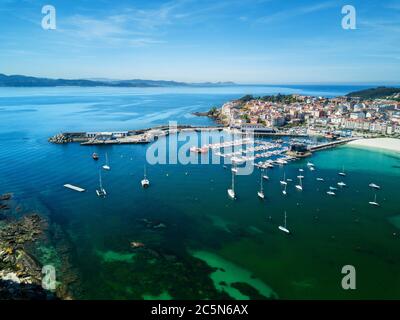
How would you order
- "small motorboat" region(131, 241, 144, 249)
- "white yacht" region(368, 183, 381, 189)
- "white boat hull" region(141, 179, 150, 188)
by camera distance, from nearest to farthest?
"small motorboat" region(131, 241, 144, 249) → "white boat hull" region(141, 179, 150, 188) → "white yacht" region(368, 183, 381, 189)

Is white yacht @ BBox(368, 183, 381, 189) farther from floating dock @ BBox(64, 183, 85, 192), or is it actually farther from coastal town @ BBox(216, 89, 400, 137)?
floating dock @ BBox(64, 183, 85, 192)

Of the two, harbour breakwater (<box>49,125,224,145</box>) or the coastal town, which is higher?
the coastal town

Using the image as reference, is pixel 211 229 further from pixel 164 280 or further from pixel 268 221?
pixel 164 280

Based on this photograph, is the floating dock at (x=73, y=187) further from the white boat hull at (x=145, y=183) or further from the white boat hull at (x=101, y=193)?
the white boat hull at (x=145, y=183)

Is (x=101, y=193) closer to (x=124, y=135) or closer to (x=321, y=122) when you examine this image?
(x=124, y=135)

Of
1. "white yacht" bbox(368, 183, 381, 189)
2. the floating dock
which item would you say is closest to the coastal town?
"white yacht" bbox(368, 183, 381, 189)
